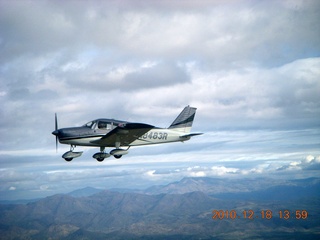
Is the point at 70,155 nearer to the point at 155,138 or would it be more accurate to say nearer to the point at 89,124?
the point at 89,124

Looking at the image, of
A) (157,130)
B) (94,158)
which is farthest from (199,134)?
(94,158)

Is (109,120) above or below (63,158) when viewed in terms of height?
above

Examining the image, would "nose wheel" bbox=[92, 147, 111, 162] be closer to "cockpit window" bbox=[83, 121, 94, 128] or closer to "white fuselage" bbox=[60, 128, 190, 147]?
"white fuselage" bbox=[60, 128, 190, 147]

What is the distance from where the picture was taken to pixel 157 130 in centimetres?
3644

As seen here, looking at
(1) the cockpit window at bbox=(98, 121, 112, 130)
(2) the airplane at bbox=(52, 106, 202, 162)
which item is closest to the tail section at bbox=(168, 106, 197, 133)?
(2) the airplane at bbox=(52, 106, 202, 162)

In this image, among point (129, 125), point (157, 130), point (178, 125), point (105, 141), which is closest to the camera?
point (129, 125)

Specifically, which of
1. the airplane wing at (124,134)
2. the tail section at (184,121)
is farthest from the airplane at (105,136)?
the tail section at (184,121)

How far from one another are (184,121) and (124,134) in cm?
989

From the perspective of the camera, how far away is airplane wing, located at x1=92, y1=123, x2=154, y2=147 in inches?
1203

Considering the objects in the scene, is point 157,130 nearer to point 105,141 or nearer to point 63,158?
point 105,141

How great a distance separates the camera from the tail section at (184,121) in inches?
1526

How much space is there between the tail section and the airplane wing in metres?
6.83

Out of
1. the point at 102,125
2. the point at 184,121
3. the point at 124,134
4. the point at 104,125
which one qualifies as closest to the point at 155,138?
the point at 184,121

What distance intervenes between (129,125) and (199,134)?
25.1 feet
